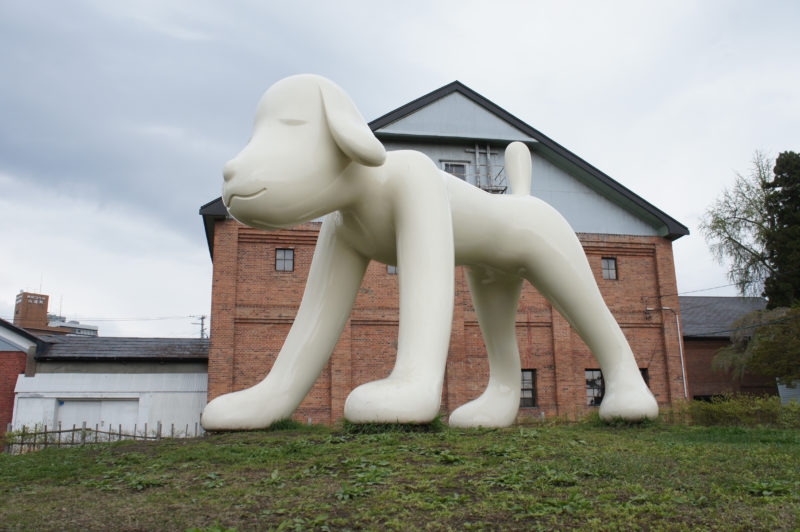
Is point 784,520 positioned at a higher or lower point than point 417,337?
lower

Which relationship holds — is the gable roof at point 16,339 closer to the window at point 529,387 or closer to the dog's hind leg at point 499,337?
the window at point 529,387

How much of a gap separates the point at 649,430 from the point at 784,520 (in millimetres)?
3291

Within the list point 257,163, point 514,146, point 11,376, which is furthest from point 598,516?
point 11,376

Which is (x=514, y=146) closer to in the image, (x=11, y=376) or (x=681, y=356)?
(x=681, y=356)

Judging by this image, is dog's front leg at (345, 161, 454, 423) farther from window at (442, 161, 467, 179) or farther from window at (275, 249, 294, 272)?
window at (442, 161, 467, 179)

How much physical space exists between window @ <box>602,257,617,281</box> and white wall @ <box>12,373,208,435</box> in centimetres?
1054

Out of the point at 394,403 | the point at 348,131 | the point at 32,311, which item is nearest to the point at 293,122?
the point at 348,131

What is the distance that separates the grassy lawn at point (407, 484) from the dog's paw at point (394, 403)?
13 cm

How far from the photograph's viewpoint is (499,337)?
6.88 m

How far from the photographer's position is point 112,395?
15.1m

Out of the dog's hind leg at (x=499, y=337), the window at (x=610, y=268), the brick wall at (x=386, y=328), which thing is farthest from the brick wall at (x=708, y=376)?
the dog's hind leg at (x=499, y=337)

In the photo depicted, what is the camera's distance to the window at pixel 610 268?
16906mm

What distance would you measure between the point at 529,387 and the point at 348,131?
41.2ft

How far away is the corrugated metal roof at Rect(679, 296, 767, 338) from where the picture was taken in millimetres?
21552
